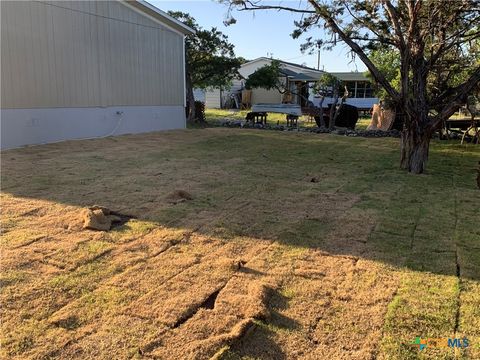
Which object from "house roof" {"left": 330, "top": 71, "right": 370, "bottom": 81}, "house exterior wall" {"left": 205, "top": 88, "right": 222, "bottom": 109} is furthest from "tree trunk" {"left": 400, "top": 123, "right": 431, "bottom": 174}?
"house exterior wall" {"left": 205, "top": 88, "right": 222, "bottom": 109}

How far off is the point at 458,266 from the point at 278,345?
187 cm

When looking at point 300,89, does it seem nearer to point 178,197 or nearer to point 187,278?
point 178,197

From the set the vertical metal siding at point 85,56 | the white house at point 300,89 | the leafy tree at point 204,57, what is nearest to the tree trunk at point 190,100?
the leafy tree at point 204,57

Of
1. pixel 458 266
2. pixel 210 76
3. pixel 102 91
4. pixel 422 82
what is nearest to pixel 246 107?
pixel 210 76

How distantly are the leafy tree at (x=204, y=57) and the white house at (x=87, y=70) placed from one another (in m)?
3.49

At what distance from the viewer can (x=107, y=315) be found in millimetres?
2582

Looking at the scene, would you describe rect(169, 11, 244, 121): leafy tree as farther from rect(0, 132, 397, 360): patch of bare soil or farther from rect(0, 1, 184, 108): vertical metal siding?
rect(0, 132, 397, 360): patch of bare soil

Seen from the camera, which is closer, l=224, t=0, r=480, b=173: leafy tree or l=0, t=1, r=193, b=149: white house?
l=224, t=0, r=480, b=173: leafy tree

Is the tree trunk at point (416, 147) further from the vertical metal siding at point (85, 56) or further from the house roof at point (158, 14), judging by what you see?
the house roof at point (158, 14)

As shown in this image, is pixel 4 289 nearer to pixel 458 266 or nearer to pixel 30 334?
pixel 30 334

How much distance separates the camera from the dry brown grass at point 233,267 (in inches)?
94.1

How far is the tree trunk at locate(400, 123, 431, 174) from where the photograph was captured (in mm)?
7445

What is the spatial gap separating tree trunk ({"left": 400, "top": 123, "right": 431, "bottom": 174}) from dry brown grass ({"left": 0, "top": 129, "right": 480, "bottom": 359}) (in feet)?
2.69

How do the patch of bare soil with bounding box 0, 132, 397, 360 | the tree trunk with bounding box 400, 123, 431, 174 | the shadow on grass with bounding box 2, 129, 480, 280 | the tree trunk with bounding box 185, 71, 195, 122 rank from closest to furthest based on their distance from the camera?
the patch of bare soil with bounding box 0, 132, 397, 360 < the shadow on grass with bounding box 2, 129, 480, 280 < the tree trunk with bounding box 400, 123, 431, 174 < the tree trunk with bounding box 185, 71, 195, 122
